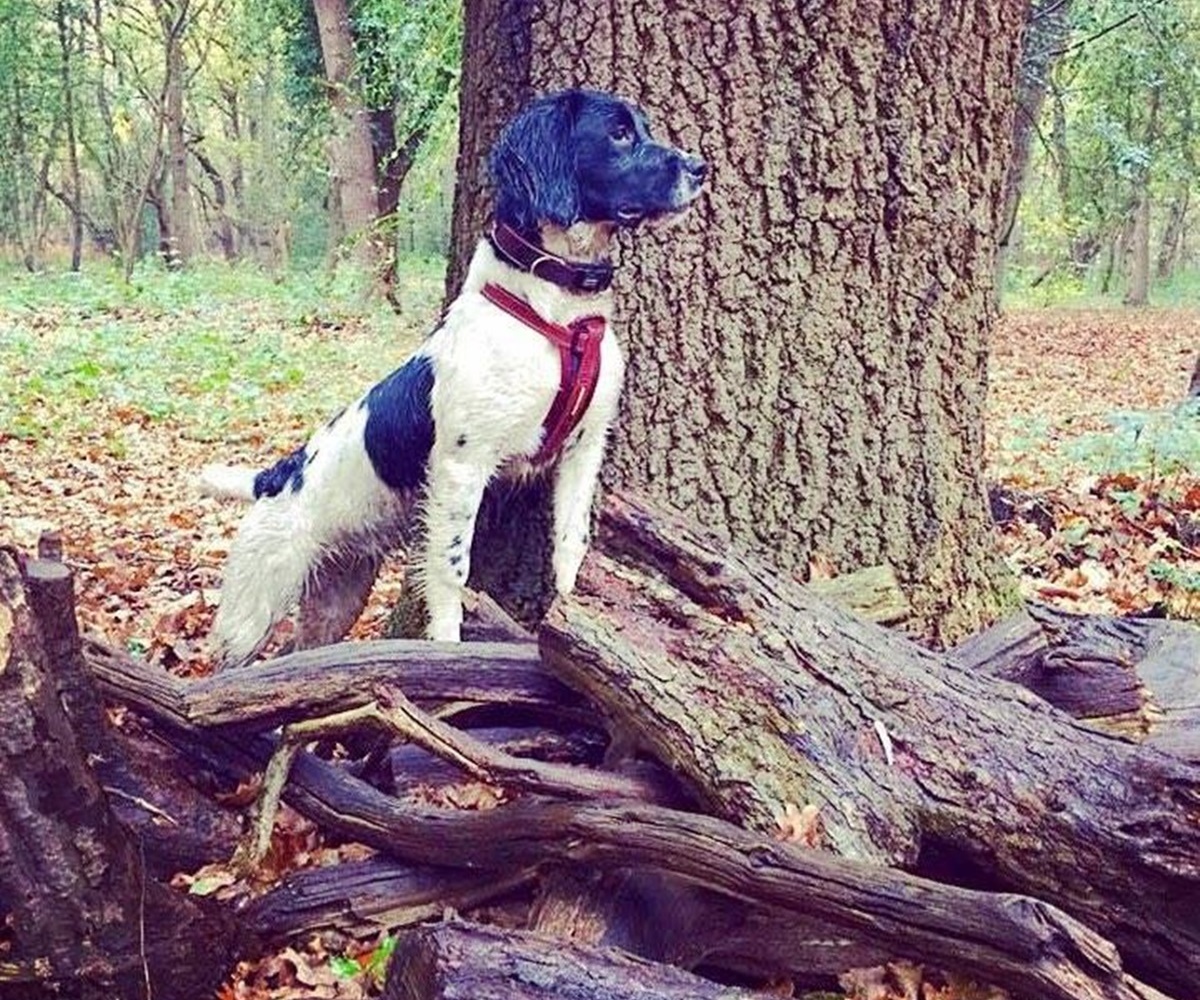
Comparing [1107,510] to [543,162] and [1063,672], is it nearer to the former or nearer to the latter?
[1063,672]

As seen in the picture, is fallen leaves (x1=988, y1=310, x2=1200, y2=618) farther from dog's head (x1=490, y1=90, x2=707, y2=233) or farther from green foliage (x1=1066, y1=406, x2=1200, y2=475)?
dog's head (x1=490, y1=90, x2=707, y2=233)

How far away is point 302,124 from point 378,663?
22.4 metres

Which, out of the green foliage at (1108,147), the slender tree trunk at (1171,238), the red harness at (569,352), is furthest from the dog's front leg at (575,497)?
the slender tree trunk at (1171,238)

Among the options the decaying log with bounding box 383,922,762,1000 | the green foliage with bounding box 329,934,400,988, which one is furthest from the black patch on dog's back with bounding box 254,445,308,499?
the decaying log with bounding box 383,922,762,1000

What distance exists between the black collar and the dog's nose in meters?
0.33

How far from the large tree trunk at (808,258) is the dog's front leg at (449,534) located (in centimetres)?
47

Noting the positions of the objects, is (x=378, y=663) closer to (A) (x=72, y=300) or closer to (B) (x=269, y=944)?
(B) (x=269, y=944)

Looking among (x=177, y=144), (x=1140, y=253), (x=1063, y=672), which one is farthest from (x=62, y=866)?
(x=1140, y=253)

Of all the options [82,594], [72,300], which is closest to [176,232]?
[72,300]

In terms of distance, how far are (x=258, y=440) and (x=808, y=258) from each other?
6.78 m

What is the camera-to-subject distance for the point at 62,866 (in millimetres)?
2453

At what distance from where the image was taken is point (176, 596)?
5.82 metres

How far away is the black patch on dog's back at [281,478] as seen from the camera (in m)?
3.90

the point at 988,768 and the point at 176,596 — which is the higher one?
the point at 988,768
